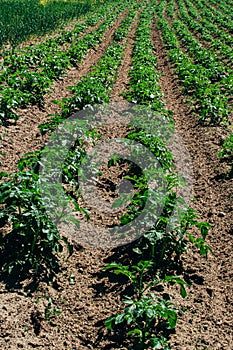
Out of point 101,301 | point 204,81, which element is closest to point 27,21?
point 204,81

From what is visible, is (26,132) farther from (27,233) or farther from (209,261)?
(209,261)

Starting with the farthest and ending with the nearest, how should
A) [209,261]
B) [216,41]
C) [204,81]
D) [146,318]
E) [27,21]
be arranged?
1. [27,21]
2. [216,41]
3. [204,81]
4. [209,261]
5. [146,318]

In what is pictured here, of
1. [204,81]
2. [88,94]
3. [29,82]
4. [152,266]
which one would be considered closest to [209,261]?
[152,266]

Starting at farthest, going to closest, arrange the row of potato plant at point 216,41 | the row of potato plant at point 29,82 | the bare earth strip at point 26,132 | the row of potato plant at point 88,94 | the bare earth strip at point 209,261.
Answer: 1. the row of potato plant at point 216,41
2. the row of potato plant at point 29,82
3. the row of potato plant at point 88,94
4. the bare earth strip at point 26,132
5. the bare earth strip at point 209,261

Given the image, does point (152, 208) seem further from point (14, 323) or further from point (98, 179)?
point (98, 179)

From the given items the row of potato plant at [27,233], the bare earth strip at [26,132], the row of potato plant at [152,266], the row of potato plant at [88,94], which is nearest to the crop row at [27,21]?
the row of potato plant at [88,94]

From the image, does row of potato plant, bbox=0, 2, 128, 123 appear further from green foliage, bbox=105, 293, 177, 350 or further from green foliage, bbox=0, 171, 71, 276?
green foliage, bbox=105, 293, 177, 350

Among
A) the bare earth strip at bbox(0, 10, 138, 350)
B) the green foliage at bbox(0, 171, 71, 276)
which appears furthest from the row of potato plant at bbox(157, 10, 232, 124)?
the green foliage at bbox(0, 171, 71, 276)

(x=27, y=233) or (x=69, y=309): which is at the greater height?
(x=27, y=233)

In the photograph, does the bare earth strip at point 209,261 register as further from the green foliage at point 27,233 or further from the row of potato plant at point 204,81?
the green foliage at point 27,233

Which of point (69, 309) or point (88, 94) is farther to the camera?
point (88, 94)

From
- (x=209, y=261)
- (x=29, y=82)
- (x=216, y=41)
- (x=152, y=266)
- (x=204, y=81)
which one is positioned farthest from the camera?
(x=216, y=41)

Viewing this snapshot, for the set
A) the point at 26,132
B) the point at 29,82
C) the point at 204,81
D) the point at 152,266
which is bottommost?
the point at 26,132

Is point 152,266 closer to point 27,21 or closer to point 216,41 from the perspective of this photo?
point 216,41
